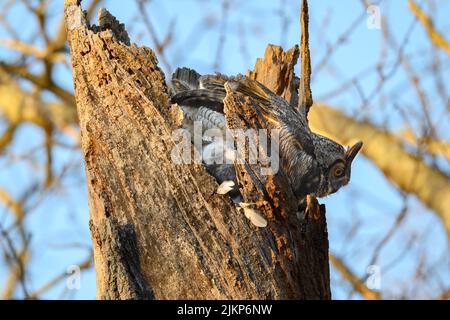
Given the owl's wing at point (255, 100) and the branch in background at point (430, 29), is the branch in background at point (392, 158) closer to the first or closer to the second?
the branch in background at point (430, 29)

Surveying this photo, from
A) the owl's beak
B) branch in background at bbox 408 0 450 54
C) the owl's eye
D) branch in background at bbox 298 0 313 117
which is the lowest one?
the owl's eye

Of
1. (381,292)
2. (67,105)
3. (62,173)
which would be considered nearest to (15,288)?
(62,173)

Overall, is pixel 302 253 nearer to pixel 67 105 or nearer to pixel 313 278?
pixel 313 278

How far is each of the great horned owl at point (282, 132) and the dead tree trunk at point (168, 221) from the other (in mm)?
234

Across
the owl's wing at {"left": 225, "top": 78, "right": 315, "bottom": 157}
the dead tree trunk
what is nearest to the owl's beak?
the owl's wing at {"left": 225, "top": 78, "right": 315, "bottom": 157}

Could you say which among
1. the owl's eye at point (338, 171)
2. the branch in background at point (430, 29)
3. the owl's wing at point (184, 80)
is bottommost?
the owl's eye at point (338, 171)

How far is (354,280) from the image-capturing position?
548 centimetres

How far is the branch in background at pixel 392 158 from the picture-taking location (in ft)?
20.2

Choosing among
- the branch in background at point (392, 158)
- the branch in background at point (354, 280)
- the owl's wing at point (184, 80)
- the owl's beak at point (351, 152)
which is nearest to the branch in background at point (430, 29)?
the branch in background at point (392, 158)

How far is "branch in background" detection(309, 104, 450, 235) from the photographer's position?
20.2 feet

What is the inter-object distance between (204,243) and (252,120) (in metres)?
0.48

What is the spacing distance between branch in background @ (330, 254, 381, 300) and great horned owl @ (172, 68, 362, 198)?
1933mm

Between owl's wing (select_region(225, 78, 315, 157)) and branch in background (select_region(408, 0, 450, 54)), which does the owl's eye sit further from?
branch in background (select_region(408, 0, 450, 54))
